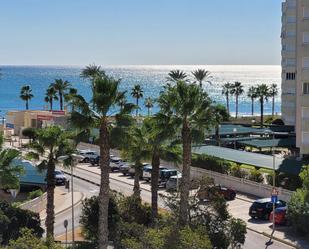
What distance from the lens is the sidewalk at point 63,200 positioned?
142ft

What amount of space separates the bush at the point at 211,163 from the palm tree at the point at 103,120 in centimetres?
2487

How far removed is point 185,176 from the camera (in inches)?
1212

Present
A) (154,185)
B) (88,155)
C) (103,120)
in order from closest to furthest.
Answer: (103,120), (154,185), (88,155)

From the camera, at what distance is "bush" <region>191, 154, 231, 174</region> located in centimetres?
5194

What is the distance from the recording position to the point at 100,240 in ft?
90.7

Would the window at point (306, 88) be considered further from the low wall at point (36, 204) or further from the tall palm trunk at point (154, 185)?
the low wall at point (36, 204)

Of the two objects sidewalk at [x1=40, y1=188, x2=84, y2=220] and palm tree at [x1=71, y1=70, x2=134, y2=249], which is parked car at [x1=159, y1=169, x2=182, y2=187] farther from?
palm tree at [x1=71, y1=70, x2=134, y2=249]

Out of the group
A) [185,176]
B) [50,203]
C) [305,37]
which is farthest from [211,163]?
[50,203]

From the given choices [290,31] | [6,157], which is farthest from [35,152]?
[290,31]

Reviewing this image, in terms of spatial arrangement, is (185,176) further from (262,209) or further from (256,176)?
(256,176)

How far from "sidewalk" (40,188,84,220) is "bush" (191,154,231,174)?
1176cm

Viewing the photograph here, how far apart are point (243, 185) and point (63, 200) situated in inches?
577

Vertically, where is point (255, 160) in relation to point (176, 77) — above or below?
below

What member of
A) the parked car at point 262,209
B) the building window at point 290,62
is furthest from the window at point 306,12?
Answer: the building window at point 290,62
